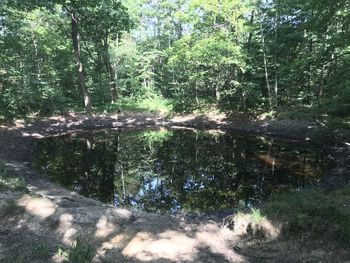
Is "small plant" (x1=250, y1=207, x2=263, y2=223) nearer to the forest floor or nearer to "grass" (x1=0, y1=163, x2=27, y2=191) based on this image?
the forest floor

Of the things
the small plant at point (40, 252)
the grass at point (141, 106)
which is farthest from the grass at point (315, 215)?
the grass at point (141, 106)

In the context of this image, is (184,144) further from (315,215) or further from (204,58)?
(315,215)

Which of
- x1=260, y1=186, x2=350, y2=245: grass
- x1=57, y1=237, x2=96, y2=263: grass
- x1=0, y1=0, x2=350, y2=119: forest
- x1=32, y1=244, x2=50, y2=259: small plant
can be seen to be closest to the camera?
x1=57, y1=237, x2=96, y2=263: grass

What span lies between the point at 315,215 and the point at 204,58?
18.9m

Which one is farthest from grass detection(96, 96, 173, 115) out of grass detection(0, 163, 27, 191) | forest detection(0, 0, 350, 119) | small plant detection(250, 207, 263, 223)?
small plant detection(250, 207, 263, 223)

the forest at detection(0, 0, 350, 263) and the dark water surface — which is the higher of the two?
the forest at detection(0, 0, 350, 263)

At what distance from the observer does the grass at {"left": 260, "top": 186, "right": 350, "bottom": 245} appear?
5799 mm

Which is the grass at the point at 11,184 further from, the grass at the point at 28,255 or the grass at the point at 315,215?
the grass at the point at 315,215

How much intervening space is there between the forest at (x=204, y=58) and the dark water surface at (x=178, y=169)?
4.17 m

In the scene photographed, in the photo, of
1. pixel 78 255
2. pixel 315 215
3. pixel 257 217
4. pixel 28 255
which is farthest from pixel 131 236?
pixel 315 215

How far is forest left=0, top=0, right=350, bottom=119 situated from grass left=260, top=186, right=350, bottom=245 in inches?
300

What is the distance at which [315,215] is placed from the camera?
620cm

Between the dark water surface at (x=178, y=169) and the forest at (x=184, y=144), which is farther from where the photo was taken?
the dark water surface at (x=178, y=169)

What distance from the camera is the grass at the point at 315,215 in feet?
19.0
